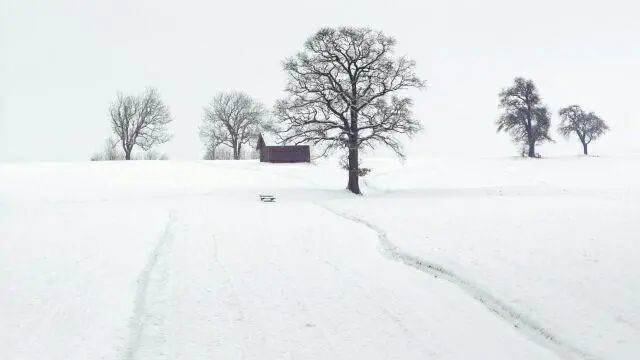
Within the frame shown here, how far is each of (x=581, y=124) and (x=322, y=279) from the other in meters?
70.6

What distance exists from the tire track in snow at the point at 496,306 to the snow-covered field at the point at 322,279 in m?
0.05

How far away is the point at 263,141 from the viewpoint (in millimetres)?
67562

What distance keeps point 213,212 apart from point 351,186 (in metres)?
12.6

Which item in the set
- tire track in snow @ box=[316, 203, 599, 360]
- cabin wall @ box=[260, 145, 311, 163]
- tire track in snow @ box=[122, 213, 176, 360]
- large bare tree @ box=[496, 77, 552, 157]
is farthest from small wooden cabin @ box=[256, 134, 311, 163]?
tire track in snow @ box=[122, 213, 176, 360]

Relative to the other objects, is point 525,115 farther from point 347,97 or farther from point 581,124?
point 347,97

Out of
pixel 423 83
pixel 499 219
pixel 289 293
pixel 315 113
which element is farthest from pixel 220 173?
pixel 289 293

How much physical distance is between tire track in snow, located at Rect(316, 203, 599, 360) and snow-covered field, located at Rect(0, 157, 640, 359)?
0.05 metres

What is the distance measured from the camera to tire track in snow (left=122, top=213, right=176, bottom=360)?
980 cm

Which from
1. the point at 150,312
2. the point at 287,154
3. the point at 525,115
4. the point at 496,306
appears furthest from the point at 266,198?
the point at 525,115

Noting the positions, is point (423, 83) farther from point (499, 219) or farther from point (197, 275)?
point (197, 275)

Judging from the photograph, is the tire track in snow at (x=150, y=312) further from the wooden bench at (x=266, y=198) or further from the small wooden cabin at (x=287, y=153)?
the small wooden cabin at (x=287, y=153)

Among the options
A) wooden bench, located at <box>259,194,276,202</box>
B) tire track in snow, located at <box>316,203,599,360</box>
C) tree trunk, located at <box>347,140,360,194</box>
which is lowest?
tire track in snow, located at <box>316,203,599,360</box>

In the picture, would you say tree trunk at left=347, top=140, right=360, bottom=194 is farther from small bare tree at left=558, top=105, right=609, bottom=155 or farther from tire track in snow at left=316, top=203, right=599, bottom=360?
small bare tree at left=558, top=105, right=609, bottom=155

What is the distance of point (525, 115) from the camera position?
63.3 meters
